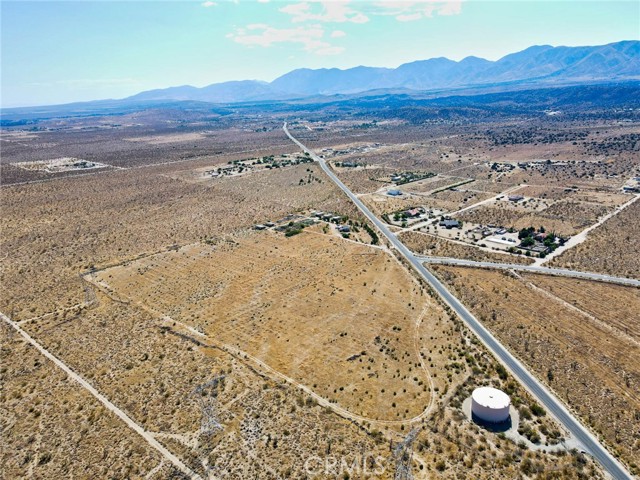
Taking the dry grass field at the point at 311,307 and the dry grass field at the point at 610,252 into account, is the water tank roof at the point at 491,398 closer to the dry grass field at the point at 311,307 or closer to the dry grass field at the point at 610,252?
the dry grass field at the point at 311,307

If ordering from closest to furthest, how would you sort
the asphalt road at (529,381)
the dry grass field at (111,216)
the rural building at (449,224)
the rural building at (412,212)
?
the asphalt road at (529,381) < the dry grass field at (111,216) < the rural building at (449,224) < the rural building at (412,212)

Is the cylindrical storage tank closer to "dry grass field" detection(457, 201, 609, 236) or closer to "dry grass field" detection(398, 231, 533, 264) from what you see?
"dry grass field" detection(398, 231, 533, 264)

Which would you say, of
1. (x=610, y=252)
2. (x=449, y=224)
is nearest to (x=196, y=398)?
(x=449, y=224)

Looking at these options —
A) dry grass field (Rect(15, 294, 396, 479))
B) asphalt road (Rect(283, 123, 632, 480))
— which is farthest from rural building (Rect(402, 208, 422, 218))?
dry grass field (Rect(15, 294, 396, 479))

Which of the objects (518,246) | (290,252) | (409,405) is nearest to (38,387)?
(409,405)

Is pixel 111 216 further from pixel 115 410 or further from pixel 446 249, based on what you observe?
pixel 446 249

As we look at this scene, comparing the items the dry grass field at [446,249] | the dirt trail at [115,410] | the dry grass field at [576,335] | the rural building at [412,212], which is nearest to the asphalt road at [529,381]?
the dry grass field at [576,335]
